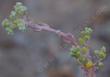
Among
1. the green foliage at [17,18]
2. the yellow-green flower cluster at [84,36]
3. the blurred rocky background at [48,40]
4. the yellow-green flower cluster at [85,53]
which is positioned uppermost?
the blurred rocky background at [48,40]

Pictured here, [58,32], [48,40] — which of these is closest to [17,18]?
[58,32]

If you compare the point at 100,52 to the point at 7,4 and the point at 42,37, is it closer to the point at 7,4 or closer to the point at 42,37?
the point at 42,37

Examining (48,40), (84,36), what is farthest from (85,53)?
(48,40)

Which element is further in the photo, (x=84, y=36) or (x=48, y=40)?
(x=48, y=40)

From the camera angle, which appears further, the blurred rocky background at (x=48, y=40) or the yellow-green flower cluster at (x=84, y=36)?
the blurred rocky background at (x=48, y=40)

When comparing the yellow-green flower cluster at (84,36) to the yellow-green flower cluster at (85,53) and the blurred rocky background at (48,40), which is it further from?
the blurred rocky background at (48,40)

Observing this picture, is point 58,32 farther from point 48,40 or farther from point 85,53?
point 48,40

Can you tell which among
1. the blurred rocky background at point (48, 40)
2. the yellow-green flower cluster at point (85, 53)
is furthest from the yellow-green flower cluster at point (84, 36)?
the blurred rocky background at point (48, 40)

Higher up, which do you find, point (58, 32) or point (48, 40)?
point (48, 40)
